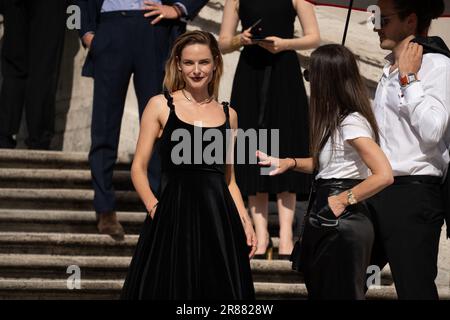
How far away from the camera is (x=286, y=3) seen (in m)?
8.66

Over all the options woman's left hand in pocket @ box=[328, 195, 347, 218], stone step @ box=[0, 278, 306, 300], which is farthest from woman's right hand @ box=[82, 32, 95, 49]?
woman's left hand in pocket @ box=[328, 195, 347, 218]

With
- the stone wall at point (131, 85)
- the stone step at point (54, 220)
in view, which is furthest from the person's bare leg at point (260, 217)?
the stone wall at point (131, 85)

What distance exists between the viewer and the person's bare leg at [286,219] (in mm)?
8484

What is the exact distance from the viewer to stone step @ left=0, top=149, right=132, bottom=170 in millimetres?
9766

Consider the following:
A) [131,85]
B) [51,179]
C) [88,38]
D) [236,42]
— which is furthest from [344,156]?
[131,85]

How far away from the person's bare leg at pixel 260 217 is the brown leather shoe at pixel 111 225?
2.87ft

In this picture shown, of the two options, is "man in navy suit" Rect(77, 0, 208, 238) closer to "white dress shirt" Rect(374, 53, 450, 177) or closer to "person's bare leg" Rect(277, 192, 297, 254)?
"person's bare leg" Rect(277, 192, 297, 254)

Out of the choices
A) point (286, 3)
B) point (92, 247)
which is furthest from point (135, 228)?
point (286, 3)

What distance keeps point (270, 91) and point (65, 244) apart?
1688 millimetres

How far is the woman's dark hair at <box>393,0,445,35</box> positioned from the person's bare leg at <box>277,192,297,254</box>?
2.52 metres

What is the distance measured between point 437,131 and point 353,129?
38 cm

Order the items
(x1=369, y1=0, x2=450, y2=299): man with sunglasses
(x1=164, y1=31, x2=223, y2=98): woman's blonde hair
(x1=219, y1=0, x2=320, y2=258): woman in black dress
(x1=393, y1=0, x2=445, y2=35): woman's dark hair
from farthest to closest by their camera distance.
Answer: (x1=219, y1=0, x2=320, y2=258): woman in black dress, (x1=164, y1=31, x2=223, y2=98): woman's blonde hair, (x1=393, y1=0, x2=445, y2=35): woman's dark hair, (x1=369, y1=0, x2=450, y2=299): man with sunglasses

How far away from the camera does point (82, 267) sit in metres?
8.26
